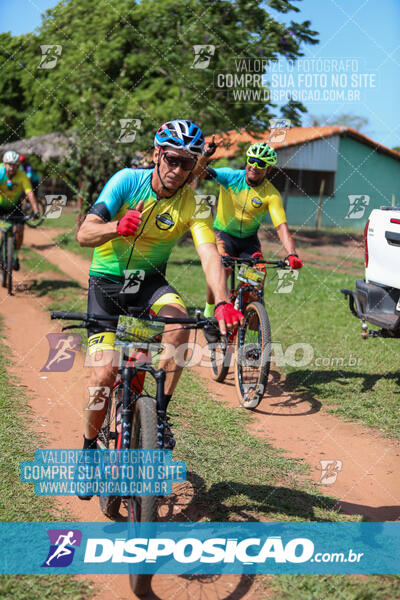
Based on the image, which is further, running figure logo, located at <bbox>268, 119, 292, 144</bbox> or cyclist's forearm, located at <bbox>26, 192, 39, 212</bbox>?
Answer: cyclist's forearm, located at <bbox>26, 192, 39, 212</bbox>

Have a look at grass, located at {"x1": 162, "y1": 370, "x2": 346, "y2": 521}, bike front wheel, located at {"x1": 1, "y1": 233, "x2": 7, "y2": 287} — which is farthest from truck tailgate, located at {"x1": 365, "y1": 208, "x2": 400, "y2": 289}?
bike front wheel, located at {"x1": 1, "y1": 233, "x2": 7, "y2": 287}

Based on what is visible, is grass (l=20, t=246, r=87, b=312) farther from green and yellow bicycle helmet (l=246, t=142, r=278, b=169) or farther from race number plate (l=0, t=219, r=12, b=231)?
green and yellow bicycle helmet (l=246, t=142, r=278, b=169)

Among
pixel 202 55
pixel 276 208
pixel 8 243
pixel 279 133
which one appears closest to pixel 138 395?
pixel 276 208

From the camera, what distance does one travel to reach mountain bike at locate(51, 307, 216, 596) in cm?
320

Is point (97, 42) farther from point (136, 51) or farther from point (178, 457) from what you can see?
point (178, 457)

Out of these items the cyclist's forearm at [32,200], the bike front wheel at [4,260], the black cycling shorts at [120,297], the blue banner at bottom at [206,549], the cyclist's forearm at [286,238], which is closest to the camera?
the blue banner at bottom at [206,549]

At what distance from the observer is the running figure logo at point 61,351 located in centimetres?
749

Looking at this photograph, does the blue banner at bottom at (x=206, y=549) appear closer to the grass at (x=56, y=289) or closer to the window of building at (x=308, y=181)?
the grass at (x=56, y=289)

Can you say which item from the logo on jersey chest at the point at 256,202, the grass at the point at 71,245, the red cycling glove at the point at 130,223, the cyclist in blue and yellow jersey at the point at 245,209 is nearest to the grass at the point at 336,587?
the red cycling glove at the point at 130,223

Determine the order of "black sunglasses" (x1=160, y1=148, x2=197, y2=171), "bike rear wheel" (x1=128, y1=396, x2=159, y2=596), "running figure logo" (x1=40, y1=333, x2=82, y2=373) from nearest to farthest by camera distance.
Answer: "bike rear wheel" (x1=128, y1=396, x2=159, y2=596)
"black sunglasses" (x1=160, y1=148, x2=197, y2=171)
"running figure logo" (x1=40, y1=333, x2=82, y2=373)

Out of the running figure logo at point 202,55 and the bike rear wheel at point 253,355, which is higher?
the running figure logo at point 202,55

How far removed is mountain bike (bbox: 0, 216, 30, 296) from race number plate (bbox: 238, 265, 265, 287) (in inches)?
234

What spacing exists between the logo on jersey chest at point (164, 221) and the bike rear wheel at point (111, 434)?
1166 millimetres

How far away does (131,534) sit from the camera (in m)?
3.27
